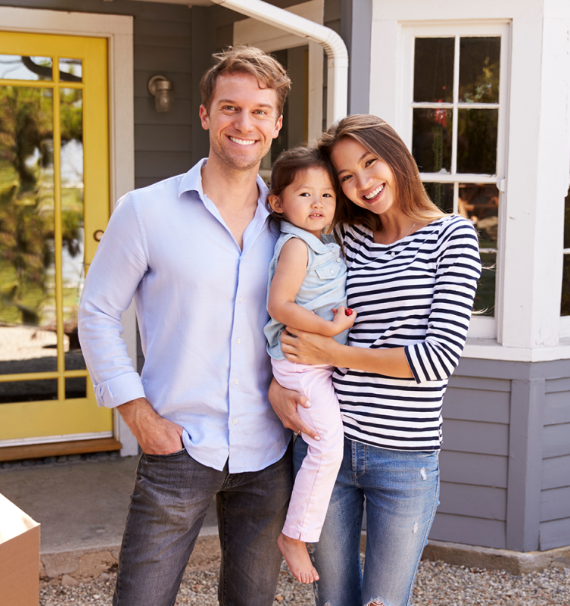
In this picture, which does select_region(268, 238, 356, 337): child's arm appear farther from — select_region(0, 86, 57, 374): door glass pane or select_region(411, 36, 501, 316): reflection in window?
select_region(0, 86, 57, 374): door glass pane

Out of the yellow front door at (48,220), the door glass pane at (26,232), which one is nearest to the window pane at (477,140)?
the yellow front door at (48,220)

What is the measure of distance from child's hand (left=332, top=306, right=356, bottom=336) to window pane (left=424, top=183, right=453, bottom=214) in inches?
66.2

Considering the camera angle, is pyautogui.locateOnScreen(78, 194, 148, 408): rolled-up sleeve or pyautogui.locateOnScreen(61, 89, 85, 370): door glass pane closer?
pyautogui.locateOnScreen(78, 194, 148, 408): rolled-up sleeve

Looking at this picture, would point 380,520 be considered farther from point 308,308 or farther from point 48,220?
point 48,220

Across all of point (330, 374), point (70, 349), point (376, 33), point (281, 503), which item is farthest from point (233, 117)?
point (70, 349)

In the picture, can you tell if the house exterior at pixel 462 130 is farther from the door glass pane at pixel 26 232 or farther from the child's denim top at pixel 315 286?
the child's denim top at pixel 315 286

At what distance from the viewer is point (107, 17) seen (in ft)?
12.7

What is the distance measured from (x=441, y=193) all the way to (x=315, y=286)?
5.49ft

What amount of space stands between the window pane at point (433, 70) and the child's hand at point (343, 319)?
6.00ft

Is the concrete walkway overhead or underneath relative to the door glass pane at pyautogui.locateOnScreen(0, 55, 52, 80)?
underneath

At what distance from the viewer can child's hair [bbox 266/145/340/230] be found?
1.82 meters

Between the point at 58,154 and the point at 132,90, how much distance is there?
1.86 ft

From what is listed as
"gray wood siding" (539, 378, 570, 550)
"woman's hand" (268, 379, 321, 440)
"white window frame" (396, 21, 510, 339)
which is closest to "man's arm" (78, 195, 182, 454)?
"woman's hand" (268, 379, 321, 440)

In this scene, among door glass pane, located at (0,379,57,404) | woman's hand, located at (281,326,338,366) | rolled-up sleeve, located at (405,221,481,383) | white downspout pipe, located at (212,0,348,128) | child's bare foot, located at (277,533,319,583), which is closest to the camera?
rolled-up sleeve, located at (405,221,481,383)
